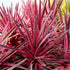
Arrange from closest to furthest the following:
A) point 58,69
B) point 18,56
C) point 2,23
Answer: point 58,69, point 18,56, point 2,23

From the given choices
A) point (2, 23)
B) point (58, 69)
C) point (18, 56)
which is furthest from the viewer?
point (2, 23)

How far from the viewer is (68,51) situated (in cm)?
46

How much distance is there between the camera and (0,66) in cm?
48

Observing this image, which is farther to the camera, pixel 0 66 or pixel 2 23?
pixel 2 23

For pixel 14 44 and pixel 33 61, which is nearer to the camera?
pixel 33 61

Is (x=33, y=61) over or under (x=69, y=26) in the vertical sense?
under

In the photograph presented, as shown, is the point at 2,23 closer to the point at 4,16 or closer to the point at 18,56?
the point at 4,16

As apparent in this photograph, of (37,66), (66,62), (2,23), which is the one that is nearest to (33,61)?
(37,66)

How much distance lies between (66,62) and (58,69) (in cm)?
6

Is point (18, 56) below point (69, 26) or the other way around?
below

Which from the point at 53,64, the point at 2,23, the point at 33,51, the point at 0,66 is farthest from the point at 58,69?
the point at 2,23

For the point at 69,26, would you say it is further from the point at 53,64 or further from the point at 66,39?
the point at 53,64

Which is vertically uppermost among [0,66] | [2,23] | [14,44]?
[2,23]

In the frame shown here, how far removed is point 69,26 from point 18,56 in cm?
31
